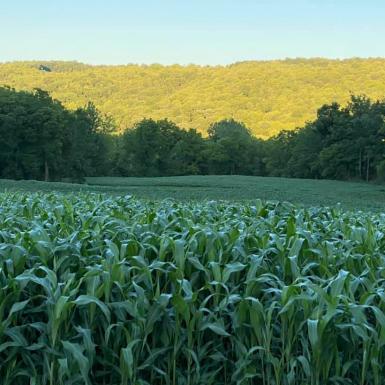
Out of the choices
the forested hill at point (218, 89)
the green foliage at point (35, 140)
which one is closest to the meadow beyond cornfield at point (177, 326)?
the green foliage at point (35, 140)

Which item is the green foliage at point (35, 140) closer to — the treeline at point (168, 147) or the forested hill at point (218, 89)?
the treeline at point (168, 147)

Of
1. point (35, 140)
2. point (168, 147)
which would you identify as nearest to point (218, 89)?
point (168, 147)

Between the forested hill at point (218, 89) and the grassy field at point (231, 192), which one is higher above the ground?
the forested hill at point (218, 89)

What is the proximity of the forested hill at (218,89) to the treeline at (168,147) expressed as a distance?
72.6ft

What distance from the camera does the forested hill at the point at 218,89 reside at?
11406 centimetres

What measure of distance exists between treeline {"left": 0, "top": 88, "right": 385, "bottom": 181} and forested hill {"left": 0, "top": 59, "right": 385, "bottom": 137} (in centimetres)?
2212

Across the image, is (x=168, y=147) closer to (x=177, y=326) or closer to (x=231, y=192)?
(x=231, y=192)

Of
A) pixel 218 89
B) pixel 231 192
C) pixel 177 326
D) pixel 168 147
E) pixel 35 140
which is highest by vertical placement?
pixel 218 89

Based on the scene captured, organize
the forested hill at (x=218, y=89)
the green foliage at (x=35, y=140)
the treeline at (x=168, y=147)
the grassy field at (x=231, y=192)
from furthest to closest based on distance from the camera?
the forested hill at (x=218, y=89) < the treeline at (x=168, y=147) < the green foliage at (x=35, y=140) < the grassy field at (x=231, y=192)

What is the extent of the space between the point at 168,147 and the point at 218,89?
53.3 meters

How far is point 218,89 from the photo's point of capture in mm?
132125

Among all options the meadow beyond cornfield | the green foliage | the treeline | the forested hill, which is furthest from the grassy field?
the forested hill

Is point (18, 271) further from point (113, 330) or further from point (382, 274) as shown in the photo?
point (382, 274)

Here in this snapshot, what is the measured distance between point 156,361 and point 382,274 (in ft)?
6.15
